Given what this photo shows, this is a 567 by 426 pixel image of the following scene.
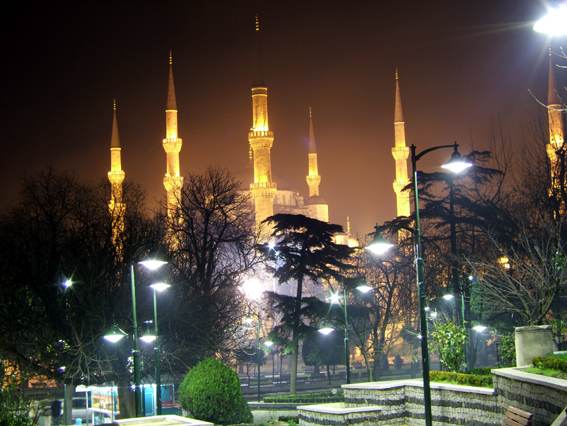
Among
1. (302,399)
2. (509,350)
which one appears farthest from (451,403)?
(302,399)

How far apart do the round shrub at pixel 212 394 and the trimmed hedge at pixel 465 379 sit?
499 cm

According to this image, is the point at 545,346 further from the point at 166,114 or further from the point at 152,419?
the point at 166,114

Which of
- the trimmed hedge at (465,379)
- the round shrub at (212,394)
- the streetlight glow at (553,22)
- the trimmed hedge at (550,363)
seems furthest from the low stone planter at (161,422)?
the streetlight glow at (553,22)

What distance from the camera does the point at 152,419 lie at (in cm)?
1211

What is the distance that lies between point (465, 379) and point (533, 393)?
3.47 meters

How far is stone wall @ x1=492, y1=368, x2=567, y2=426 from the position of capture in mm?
9188

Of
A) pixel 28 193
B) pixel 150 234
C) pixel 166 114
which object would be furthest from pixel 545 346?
pixel 166 114

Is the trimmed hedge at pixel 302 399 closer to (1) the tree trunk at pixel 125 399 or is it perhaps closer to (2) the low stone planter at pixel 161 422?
(1) the tree trunk at pixel 125 399

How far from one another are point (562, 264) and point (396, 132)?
4918 centimetres

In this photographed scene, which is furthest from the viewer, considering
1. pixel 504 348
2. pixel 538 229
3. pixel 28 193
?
pixel 538 229

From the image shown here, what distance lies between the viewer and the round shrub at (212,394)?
16.8 meters

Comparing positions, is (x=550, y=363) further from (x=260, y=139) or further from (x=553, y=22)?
(x=260, y=139)

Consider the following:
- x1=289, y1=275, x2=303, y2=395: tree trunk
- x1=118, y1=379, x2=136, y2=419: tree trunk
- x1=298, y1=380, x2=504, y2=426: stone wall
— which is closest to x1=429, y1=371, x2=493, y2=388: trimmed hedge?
x1=298, y1=380, x2=504, y2=426: stone wall

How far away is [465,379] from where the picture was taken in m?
13.6
